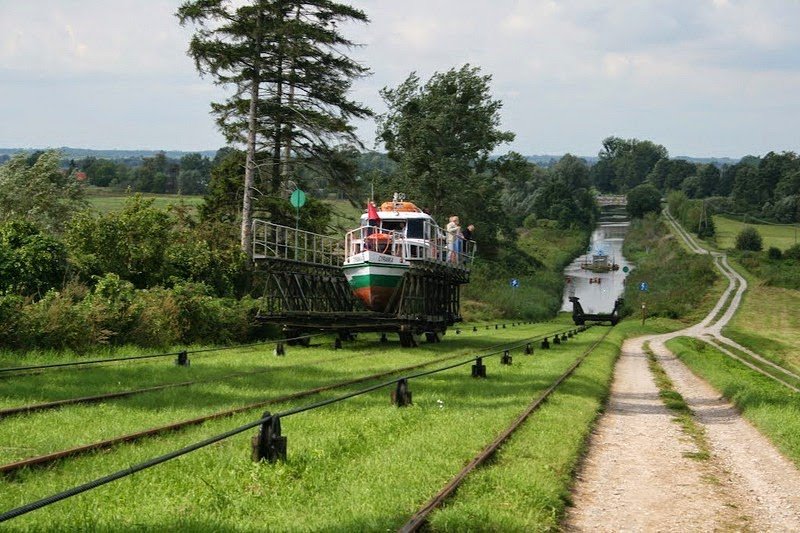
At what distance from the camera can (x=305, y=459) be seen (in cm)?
1064

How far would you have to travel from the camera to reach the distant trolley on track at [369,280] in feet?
95.8

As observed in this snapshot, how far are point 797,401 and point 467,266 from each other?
58.4 feet

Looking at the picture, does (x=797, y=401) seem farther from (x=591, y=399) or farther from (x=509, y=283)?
(x=509, y=283)

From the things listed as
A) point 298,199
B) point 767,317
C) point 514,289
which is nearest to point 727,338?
point 767,317

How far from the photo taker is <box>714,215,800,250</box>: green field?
13762 centimetres

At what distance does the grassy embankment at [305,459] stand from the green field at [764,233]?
4937 inches

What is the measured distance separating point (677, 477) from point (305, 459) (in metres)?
5.09

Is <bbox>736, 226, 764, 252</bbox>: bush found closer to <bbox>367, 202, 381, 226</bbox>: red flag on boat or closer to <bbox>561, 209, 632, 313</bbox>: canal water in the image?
<bbox>561, 209, 632, 313</bbox>: canal water

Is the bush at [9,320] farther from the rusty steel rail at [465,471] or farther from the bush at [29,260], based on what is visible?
the rusty steel rail at [465,471]

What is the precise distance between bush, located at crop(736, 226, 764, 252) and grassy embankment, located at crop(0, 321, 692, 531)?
12353 cm

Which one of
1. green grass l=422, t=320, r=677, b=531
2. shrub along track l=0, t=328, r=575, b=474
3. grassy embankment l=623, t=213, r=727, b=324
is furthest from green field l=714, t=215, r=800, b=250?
green grass l=422, t=320, r=677, b=531

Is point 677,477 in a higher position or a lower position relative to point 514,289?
lower

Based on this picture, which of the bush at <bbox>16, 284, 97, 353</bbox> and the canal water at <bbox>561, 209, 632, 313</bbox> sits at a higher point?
the canal water at <bbox>561, 209, 632, 313</bbox>

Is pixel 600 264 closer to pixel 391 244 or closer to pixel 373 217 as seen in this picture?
pixel 373 217
